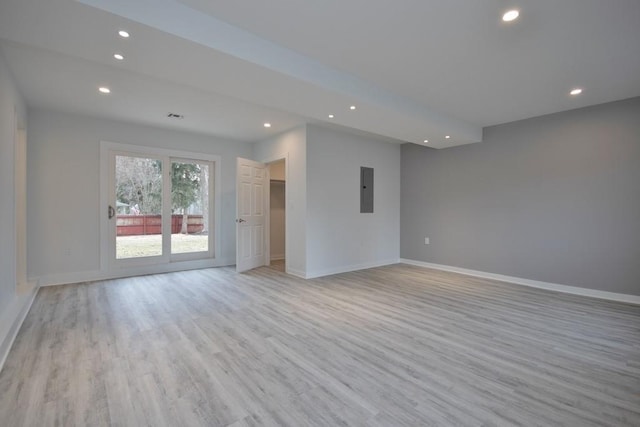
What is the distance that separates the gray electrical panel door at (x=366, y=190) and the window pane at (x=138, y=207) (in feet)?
12.8

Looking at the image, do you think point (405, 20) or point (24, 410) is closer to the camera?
point (24, 410)

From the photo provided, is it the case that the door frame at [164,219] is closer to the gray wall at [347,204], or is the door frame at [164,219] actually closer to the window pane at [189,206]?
the window pane at [189,206]

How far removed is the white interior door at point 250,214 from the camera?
5.65 metres

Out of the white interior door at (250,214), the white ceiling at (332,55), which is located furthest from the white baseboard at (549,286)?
the white interior door at (250,214)

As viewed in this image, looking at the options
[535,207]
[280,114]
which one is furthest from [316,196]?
[535,207]

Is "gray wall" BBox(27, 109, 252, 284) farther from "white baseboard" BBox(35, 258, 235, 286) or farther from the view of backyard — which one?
the view of backyard

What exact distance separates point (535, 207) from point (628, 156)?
122cm

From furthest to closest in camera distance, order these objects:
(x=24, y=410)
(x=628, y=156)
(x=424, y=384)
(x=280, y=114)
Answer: (x=280, y=114) < (x=628, y=156) < (x=424, y=384) < (x=24, y=410)

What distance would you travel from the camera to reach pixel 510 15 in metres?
2.29

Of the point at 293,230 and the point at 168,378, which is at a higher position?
the point at 293,230

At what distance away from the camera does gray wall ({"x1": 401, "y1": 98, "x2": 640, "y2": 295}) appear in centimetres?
402

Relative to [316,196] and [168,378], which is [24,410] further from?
[316,196]

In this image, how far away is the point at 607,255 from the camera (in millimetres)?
4125

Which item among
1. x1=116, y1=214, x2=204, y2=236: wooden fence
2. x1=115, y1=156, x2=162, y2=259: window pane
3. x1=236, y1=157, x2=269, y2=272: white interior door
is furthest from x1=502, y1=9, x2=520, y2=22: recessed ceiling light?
x1=116, y1=214, x2=204, y2=236: wooden fence
